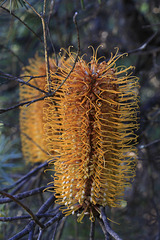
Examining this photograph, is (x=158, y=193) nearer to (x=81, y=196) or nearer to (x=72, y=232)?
(x=72, y=232)

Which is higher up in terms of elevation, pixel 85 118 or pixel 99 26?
pixel 99 26

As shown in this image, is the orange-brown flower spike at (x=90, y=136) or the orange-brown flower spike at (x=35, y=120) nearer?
the orange-brown flower spike at (x=90, y=136)

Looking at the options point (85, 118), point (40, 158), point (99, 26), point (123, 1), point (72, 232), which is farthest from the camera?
point (99, 26)

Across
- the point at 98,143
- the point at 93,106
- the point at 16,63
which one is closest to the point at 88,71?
the point at 93,106

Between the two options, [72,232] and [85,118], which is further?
[72,232]

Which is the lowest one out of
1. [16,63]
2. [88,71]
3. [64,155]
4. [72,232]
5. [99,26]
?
[72,232]

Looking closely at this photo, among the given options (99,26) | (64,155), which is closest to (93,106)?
(64,155)

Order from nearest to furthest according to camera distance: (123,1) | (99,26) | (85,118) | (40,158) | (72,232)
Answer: (85,118), (40,158), (72,232), (123,1), (99,26)

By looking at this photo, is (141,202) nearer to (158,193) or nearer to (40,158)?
(158,193)

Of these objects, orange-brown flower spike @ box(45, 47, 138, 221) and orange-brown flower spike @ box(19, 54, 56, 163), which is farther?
orange-brown flower spike @ box(19, 54, 56, 163)

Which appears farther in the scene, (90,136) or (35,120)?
(35,120)

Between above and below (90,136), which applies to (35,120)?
above
